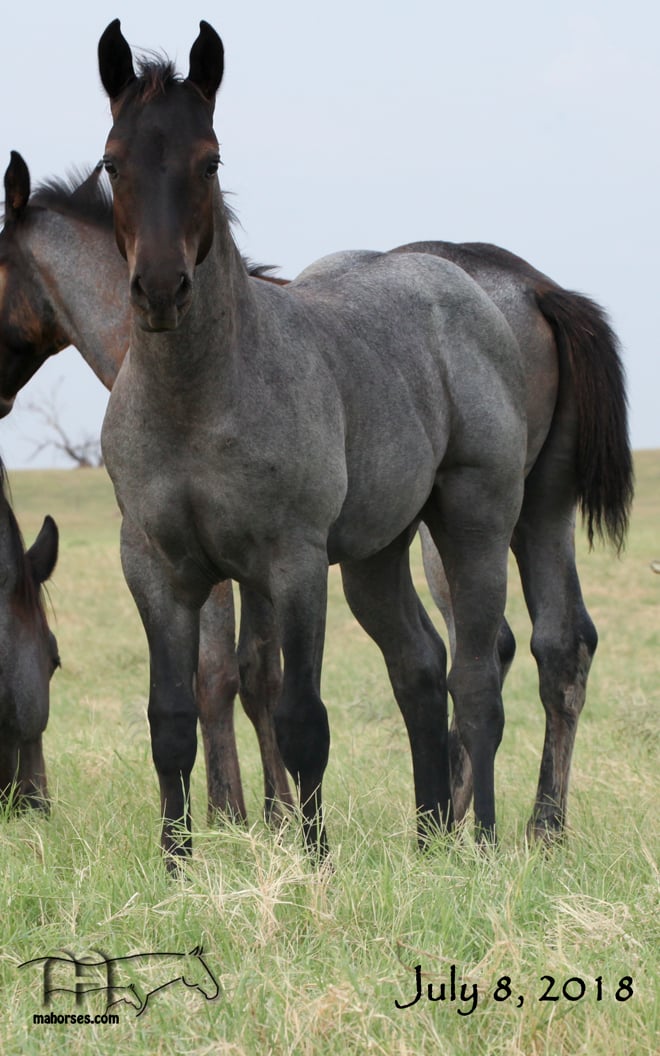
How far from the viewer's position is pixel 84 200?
5.59 meters

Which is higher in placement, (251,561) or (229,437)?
(229,437)

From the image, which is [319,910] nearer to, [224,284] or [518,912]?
[518,912]

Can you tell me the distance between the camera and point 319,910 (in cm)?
332

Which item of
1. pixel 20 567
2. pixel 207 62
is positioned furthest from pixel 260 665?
pixel 207 62

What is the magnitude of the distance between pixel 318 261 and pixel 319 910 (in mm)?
2802

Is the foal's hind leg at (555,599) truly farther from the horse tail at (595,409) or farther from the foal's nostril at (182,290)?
the foal's nostril at (182,290)

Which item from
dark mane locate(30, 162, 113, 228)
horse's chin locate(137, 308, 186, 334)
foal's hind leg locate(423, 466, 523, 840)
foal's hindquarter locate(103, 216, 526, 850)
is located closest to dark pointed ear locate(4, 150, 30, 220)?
dark mane locate(30, 162, 113, 228)

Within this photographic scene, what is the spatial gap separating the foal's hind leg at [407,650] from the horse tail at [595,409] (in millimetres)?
938

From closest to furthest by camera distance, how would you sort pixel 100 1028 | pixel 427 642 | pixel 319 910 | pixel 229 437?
1. pixel 100 1028
2. pixel 319 910
3. pixel 229 437
4. pixel 427 642

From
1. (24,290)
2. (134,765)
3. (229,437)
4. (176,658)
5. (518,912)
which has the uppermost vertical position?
(24,290)

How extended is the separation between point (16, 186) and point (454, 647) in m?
2.73

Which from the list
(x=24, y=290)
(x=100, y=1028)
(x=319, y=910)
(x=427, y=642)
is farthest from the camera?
(x=24, y=290)

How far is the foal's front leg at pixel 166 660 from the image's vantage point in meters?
4.16

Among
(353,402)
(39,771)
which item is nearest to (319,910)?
(353,402)
